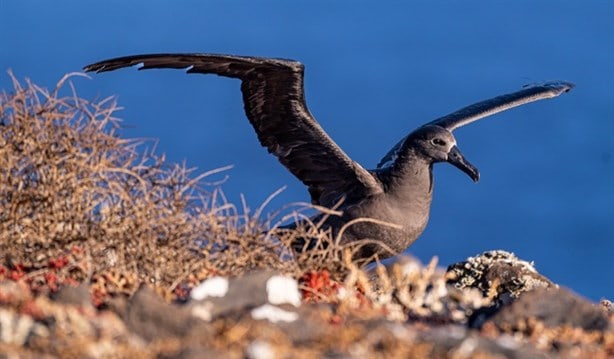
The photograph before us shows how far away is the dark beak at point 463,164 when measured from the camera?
1205 centimetres

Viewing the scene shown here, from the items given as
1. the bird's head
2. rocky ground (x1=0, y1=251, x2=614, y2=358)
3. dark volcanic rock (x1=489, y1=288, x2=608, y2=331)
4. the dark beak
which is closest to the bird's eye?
the bird's head

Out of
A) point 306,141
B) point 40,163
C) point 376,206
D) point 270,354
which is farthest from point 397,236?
point 270,354

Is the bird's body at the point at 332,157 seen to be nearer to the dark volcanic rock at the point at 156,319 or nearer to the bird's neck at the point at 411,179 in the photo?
the bird's neck at the point at 411,179

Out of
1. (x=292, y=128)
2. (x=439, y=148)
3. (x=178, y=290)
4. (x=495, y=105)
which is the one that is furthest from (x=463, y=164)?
(x=178, y=290)

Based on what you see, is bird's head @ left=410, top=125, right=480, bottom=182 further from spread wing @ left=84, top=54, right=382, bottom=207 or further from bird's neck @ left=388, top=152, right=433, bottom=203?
spread wing @ left=84, top=54, right=382, bottom=207

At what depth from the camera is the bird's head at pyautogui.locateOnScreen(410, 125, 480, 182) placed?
39.3ft

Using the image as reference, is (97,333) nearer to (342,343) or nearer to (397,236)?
(342,343)

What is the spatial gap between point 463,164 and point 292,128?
5.45ft

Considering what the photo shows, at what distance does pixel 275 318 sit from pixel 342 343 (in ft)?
1.57

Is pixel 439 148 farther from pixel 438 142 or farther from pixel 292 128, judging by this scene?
pixel 292 128

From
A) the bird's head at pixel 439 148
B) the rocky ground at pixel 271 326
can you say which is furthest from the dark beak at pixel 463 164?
the rocky ground at pixel 271 326

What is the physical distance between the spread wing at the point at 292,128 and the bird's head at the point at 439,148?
1.77ft

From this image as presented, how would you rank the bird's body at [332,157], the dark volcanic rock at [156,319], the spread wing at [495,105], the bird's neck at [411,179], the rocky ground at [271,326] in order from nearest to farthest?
the rocky ground at [271,326] < the dark volcanic rock at [156,319] < the bird's body at [332,157] < the bird's neck at [411,179] < the spread wing at [495,105]

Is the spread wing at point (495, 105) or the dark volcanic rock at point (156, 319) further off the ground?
the spread wing at point (495, 105)
